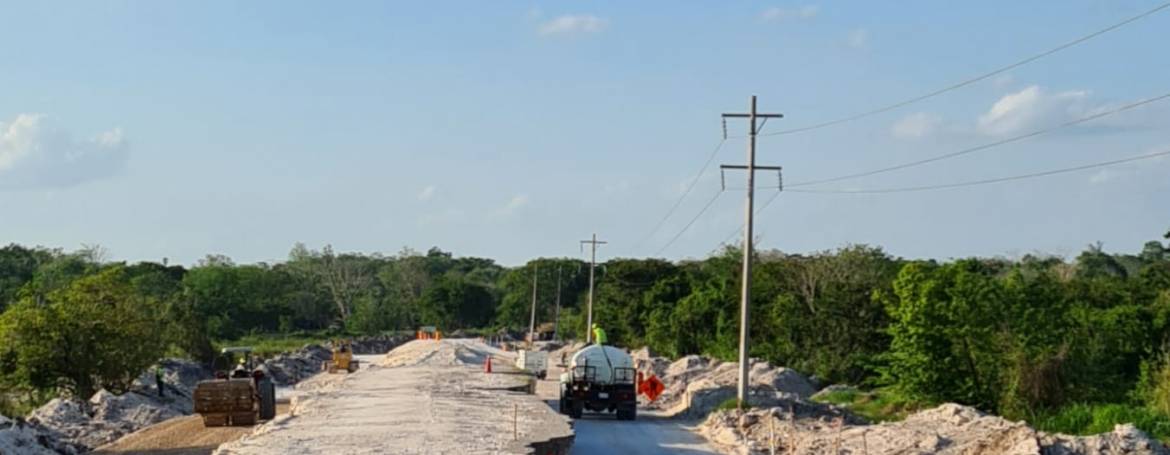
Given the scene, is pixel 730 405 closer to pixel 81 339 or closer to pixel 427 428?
pixel 427 428

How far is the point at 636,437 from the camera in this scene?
117 feet

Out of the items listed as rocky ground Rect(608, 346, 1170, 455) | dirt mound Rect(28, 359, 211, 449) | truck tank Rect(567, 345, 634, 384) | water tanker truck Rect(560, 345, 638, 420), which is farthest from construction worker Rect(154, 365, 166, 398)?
truck tank Rect(567, 345, 634, 384)

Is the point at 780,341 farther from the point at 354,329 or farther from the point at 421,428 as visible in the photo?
the point at 354,329

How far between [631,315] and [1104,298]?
164 feet

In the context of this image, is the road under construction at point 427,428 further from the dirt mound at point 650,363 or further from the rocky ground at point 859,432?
the dirt mound at point 650,363

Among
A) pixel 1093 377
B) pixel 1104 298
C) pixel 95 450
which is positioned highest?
pixel 1104 298

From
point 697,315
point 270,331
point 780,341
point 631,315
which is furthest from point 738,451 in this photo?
point 270,331

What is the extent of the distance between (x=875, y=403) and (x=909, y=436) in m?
16.6

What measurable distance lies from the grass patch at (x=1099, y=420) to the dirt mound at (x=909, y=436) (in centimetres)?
321

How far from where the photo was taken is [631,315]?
10288 centimetres

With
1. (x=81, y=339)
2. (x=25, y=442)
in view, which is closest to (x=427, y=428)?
(x=25, y=442)

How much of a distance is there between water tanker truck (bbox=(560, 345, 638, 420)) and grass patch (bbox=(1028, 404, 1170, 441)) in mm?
10638

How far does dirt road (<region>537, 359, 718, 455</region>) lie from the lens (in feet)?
107

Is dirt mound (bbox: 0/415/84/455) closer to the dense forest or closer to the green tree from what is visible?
the green tree
